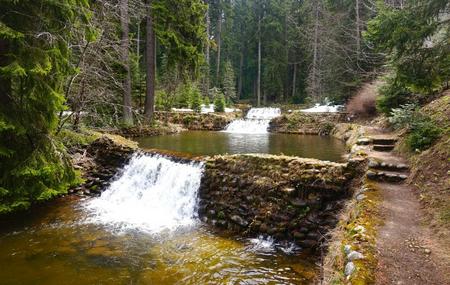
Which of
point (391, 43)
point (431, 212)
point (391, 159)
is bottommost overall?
point (431, 212)

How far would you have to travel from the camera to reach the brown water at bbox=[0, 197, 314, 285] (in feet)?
16.7

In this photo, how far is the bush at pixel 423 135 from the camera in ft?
22.6

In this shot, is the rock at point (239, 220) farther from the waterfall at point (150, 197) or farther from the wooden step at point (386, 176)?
the wooden step at point (386, 176)

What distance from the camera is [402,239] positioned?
4254 millimetres

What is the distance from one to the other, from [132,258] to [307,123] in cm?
1541

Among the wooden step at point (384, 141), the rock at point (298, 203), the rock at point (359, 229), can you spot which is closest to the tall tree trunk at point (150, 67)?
the wooden step at point (384, 141)

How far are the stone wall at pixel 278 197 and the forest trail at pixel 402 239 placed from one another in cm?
82

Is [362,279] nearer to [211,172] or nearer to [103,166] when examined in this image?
[211,172]

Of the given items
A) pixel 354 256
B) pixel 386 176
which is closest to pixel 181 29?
pixel 386 176

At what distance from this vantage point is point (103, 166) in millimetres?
10547

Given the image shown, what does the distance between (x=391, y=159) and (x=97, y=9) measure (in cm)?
837

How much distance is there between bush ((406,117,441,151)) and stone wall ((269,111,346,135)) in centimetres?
1065

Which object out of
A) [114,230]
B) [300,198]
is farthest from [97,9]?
[300,198]

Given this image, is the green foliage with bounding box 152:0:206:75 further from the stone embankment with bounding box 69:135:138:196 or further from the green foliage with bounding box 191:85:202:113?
the stone embankment with bounding box 69:135:138:196
